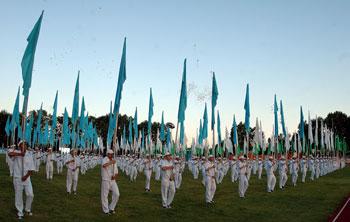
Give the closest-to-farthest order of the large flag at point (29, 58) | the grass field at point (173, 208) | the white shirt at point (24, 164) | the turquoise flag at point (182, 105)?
the white shirt at point (24, 164)
the grass field at point (173, 208)
the large flag at point (29, 58)
the turquoise flag at point (182, 105)

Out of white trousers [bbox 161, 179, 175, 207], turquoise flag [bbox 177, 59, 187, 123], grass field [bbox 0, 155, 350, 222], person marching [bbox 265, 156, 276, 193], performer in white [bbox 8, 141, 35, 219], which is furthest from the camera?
person marching [bbox 265, 156, 276, 193]

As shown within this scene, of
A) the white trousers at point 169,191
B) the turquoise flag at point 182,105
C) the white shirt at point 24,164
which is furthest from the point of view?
the turquoise flag at point 182,105

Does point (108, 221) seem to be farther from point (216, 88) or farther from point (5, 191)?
point (216, 88)

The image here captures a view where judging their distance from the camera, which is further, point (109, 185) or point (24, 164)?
point (109, 185)

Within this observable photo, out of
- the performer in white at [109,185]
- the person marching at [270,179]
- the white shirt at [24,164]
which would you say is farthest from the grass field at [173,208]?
the person marching at [270,179]

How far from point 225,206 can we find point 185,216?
12.1ft

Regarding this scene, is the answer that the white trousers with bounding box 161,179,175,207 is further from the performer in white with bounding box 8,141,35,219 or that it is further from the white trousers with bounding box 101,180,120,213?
the performer in white with bounding box 8,141,35,219

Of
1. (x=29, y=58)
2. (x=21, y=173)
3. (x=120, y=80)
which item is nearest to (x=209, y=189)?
(x=120, y=80)

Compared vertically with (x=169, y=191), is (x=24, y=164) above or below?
above

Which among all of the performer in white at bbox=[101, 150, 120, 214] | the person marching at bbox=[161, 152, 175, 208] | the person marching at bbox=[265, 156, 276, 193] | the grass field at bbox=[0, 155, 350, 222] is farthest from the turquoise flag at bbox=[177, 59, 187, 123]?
the person marching at bbox=[265, 156, 276, 193]

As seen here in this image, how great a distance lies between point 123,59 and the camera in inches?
687

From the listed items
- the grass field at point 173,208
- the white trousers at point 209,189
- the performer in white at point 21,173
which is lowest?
the grass field at point 173,208

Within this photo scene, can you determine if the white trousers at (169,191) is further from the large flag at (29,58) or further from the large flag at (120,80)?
the large flag at (29,58)

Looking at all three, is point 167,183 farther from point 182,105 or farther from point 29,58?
point 29,58
